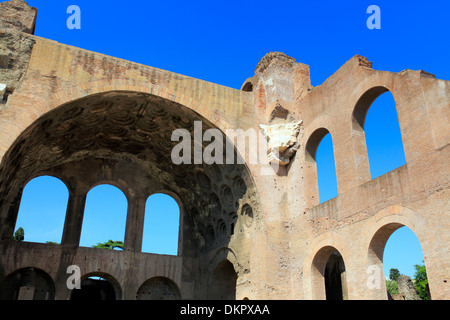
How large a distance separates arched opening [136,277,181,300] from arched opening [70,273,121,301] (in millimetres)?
932

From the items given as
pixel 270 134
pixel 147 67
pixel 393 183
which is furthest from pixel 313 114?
pixel 147 67

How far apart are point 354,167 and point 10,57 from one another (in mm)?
8264

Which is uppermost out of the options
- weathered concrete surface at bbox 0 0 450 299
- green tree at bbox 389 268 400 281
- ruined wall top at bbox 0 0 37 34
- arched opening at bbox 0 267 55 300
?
green tree at bbox 389 268 400 281

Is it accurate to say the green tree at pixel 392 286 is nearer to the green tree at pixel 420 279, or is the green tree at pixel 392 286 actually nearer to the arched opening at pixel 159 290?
the green tree at pixel 420 279

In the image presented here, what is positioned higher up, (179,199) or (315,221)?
(179,199)

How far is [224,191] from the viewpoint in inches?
508

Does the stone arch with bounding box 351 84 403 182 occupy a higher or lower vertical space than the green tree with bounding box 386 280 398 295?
lower

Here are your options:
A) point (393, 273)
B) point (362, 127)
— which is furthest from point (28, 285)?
point (393, 273)

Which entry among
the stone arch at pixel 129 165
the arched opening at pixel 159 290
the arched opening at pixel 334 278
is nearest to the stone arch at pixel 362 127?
the stone arch at pixel 129 165

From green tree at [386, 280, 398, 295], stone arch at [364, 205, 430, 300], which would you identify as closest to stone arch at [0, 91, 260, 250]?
stone arch at [364, 205, 430, 300]

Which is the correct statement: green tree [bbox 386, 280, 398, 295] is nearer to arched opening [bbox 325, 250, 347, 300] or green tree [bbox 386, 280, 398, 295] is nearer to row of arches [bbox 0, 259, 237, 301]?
arched opening [bbox 325, 250, 347, 300]

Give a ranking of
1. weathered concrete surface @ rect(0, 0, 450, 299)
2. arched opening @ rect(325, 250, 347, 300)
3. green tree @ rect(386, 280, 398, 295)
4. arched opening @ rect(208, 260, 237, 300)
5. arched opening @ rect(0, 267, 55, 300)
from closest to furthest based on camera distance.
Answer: weathered concrete surface @ rect(0, 0, 450, 299) → arched opening @ rect(0, 267, 55, 300) → arched opening @ rect(325, 250, 347, 300) → arched opening @ rect(208, 260, 237, 300) → green tree @ rect(386, 280, 398, 295)

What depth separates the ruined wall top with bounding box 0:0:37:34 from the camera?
999cm
